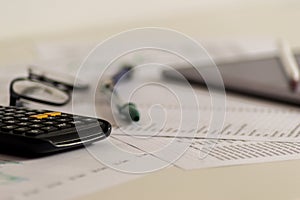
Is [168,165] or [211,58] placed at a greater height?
[211,58]

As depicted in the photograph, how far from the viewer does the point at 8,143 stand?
1.83 ft

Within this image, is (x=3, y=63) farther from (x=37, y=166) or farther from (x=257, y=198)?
(x=257, y=198)

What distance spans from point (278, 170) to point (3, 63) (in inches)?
22.9

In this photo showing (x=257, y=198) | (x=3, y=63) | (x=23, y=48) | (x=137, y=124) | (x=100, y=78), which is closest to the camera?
(x=257, y=198)

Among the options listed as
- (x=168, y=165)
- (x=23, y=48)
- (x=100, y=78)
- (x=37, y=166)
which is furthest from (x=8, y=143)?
(x=23, y=48)

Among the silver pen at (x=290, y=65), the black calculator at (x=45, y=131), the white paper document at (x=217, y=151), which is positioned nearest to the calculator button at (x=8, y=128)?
the black calculator at (x=45, y=131)

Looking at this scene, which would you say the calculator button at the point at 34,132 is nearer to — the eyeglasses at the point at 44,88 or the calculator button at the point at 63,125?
the calculator button at the point at 63,125

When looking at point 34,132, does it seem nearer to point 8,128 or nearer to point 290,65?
point 8,128

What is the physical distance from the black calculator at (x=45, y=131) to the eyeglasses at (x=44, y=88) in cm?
11

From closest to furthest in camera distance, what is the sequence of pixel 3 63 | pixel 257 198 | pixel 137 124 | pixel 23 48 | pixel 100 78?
pixel 257 198
pixel 137 124
pixel 100 78
pixel 3 63
pixel 23 48

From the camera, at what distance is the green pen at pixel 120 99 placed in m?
0.68

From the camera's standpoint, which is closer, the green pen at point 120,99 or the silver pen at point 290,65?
the green pen at point 120,99

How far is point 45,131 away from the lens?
0.56 m

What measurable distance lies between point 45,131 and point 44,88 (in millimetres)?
247
